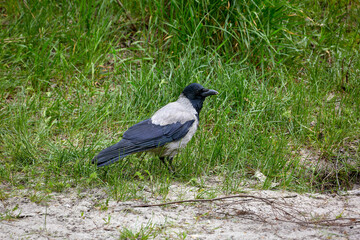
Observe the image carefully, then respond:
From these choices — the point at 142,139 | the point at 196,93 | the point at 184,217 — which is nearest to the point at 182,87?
the point at 196,93

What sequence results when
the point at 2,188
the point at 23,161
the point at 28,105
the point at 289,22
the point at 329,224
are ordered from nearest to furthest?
the point at 329,224
the point at 2,188
the point at 23,161
the point at 28,105
the point at 289,22

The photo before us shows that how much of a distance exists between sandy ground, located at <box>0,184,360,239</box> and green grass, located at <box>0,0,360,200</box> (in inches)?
8.8

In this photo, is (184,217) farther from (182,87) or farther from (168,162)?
(182,87)

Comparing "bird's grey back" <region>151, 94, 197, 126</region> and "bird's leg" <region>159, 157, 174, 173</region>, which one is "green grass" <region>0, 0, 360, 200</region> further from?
"bird's grey back" <region>151, 94, 197, 126</region>

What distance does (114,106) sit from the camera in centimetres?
520

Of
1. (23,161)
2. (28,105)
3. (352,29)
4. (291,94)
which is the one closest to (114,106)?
(28,105)

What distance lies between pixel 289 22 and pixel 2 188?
4706 millimetres

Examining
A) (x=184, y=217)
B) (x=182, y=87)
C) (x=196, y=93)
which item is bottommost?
(x=184, y=217)

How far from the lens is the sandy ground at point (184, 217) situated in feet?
9.77

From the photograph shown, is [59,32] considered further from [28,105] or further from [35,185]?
[35,185]

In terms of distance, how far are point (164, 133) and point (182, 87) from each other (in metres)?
1.38

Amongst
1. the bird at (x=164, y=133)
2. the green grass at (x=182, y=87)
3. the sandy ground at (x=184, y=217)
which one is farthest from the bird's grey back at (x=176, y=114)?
the sandy ground at (x=184, y=217)

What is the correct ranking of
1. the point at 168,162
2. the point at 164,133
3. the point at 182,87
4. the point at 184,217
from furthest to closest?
the point at 182,87 → the point at 168,162 → the point at 164,133 → the point at 184,217

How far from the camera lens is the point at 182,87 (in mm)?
5344
